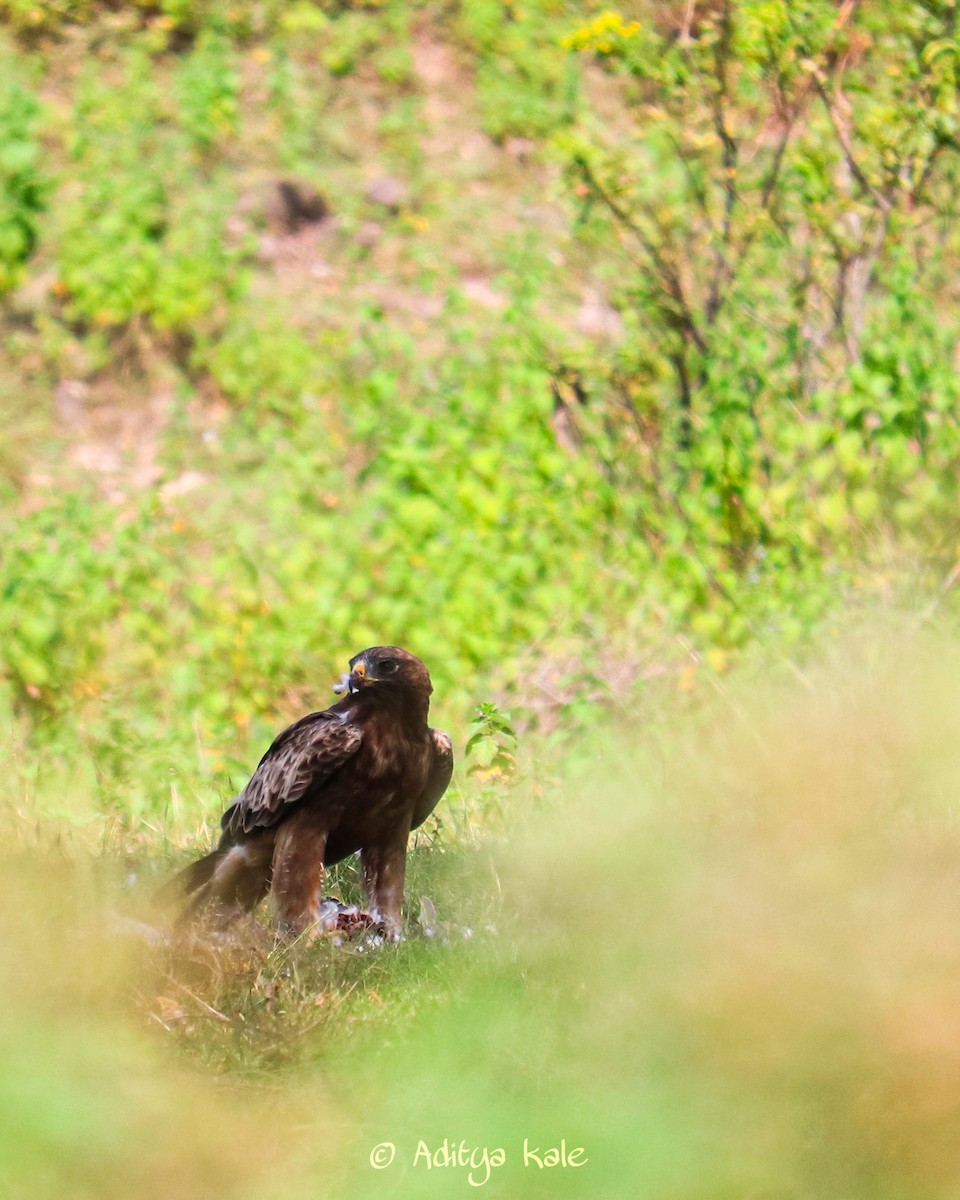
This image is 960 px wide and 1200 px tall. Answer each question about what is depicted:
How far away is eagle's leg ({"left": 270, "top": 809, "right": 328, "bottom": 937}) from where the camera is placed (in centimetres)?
395

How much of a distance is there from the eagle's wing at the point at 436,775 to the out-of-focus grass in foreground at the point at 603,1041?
0.30m

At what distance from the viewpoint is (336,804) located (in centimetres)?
401

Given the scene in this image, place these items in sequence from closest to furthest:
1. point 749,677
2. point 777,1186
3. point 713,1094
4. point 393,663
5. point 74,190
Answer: point 777,1186
point 713,1094
point 393,663
point 749,677
point 74,190

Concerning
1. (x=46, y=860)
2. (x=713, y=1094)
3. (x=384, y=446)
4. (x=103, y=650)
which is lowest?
(x=103, y=650)

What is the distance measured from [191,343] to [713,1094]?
26.4 feet

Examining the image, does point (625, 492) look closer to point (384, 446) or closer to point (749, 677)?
point (384, 446)

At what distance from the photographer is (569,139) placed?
7656mm

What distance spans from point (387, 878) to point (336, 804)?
27cm

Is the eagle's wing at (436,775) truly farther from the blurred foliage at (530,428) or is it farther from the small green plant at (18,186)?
the small green plant at (18,186)

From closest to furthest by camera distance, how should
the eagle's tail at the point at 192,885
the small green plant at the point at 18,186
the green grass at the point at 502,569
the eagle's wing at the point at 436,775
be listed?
the green grass at the point at 502,569
the eagle's tail at the point at 192,885
the eagle's wing at the point at 436,775
the small green plant at the point at 18,186

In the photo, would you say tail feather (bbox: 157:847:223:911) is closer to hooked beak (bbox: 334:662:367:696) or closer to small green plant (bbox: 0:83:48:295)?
hooked beak (bbox: 334:662:367:696)

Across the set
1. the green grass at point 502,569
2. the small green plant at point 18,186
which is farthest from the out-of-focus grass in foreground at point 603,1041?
the small green plant at point 18,186

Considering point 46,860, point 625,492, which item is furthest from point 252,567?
point 46,860

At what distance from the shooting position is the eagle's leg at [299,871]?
395 cm
